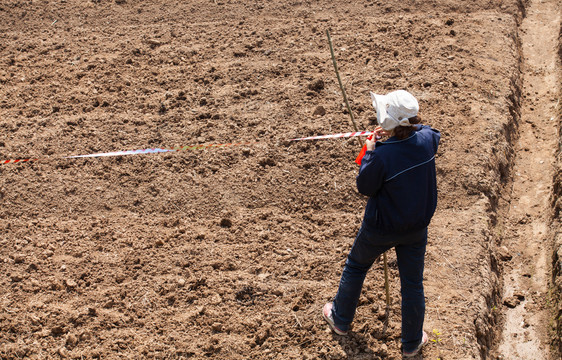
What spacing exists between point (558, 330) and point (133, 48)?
6507 mm

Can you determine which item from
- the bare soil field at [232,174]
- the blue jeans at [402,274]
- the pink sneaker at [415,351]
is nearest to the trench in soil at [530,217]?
the bare soil field at [232,174]

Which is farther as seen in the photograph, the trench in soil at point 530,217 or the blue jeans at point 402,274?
the trench in soil at point 530,217

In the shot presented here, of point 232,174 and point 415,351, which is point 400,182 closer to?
point 415,351

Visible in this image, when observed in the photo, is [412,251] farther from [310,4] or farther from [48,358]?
[310,4]

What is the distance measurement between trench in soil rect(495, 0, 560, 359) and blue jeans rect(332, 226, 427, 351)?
134 centimetres

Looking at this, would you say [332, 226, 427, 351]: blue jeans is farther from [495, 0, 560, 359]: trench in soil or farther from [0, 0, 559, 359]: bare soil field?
[495, 0, 560, 359]: trench in soil

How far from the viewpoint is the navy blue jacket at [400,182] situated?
12.8 feet

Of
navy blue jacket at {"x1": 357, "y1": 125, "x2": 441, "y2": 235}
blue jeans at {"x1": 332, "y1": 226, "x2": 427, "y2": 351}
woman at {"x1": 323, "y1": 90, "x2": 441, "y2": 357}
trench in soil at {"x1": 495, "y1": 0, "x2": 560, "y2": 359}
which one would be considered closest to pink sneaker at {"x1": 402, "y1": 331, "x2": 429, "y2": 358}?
blue jeans at {"x1": 332, "y1": 226, "x2": 427, "y2": 351}

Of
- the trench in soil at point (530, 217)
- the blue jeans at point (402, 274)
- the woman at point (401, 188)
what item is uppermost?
the woman at point (401, 188)

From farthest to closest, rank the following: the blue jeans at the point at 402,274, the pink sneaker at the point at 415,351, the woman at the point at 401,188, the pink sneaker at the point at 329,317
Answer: the pink sneaker at the point at 329,317, the pink sneaker at the point at 415,351, the blue jeans at the point at 402,274, the woman at the point at 401,188

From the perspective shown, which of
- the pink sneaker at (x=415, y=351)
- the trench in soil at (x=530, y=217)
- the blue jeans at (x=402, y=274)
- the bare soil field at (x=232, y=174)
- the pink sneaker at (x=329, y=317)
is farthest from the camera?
the trench in soil at (x=530, y=217)

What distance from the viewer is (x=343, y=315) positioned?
15.4 feet

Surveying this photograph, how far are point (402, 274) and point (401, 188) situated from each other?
0.74 meters

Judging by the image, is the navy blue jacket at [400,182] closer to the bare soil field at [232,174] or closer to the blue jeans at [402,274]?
the blue jeans at [402,274]
